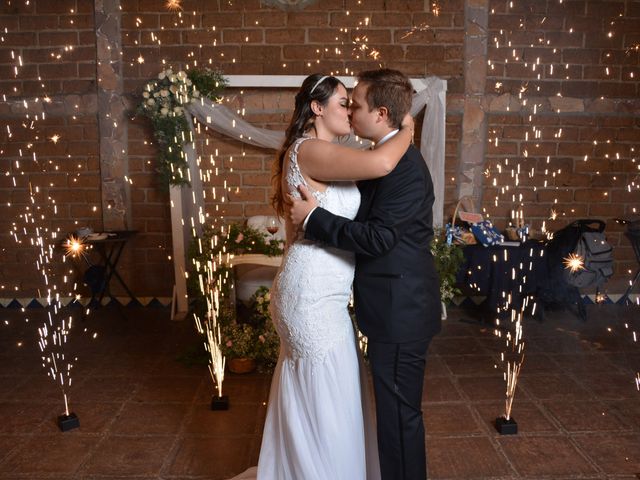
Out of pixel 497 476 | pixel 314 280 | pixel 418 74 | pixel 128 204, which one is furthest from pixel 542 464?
pixel 128 204

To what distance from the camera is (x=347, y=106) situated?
211 centimetres

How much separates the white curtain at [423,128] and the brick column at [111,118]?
2.71 ft

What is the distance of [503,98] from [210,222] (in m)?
3.09

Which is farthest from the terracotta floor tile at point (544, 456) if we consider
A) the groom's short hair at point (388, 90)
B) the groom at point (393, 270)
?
the groom's short hair at point (388, 90)

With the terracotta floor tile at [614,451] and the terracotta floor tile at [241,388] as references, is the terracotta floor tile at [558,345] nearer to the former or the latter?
the terracotta floor tile at [614,451]

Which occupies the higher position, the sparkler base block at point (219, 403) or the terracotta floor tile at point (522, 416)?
the sparkler base block at point (219, 403)

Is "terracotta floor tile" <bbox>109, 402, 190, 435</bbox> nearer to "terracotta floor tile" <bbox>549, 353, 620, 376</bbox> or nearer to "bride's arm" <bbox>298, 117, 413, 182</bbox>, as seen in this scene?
"bride's arm" <bbox>298, 117, 413, 182</bbox>

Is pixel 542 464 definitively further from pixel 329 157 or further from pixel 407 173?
pixel 329 157

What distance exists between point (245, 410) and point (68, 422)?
0.95 m

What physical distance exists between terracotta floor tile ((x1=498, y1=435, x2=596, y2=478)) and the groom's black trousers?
94 cm

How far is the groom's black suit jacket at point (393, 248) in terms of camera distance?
1.89 metres

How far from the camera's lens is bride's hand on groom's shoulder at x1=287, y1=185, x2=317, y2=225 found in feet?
6.48

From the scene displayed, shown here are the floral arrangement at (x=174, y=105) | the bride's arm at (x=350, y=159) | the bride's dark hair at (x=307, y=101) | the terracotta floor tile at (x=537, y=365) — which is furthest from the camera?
the floral arrangement at (x=174, y=105)

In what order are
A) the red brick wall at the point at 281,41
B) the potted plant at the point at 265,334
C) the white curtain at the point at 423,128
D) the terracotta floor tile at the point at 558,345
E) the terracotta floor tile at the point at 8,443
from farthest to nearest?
the red brick wall at the point at 281,41, the white curtain at the point at 423,128, the terracotta floor tile at the point at 558,345, the potted plant at the point at 265,334, the terracotta floor tile at the point at 8,443
